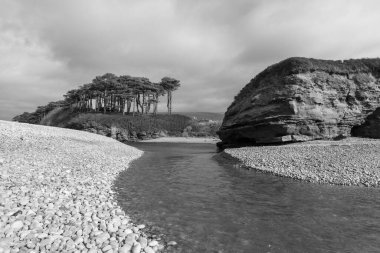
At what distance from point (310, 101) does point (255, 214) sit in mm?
27585

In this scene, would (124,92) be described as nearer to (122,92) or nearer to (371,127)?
(122,92)

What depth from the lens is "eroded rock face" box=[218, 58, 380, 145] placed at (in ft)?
107

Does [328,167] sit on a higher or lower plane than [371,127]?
lower

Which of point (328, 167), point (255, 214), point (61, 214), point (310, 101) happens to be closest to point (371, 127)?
point (310, 101)

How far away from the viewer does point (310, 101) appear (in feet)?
108

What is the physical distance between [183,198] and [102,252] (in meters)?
6.02

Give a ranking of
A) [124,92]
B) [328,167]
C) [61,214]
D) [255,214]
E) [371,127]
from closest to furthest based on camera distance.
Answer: [61,214] < [255,214] < [328,167] < [371,127] < [124,92]

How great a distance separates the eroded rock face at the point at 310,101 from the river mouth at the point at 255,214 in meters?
18.7

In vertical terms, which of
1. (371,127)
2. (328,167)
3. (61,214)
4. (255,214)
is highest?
(371,127)

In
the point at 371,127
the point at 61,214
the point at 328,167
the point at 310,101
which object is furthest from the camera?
the point at 371,127

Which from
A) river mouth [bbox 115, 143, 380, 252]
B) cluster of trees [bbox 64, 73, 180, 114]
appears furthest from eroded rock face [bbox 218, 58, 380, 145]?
cluster of trees [bbox 64, 73, 180, 114]

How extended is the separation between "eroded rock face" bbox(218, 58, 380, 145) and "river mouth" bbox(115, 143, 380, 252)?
18706mm

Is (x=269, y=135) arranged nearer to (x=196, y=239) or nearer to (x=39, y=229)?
(x=196, y=239)

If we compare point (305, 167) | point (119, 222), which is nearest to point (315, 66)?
point (305, 167)
